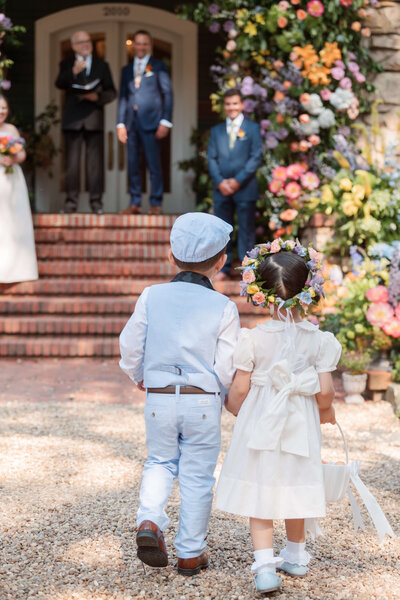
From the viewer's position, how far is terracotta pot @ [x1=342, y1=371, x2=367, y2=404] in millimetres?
5508

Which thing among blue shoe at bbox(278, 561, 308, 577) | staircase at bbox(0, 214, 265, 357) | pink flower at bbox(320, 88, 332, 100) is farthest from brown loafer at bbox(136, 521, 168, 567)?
pink flower at bbox(320, 88, 332, 100)

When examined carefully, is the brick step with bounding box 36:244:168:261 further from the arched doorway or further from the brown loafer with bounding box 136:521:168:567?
the brown loafer with bounding box 136:521:168:567

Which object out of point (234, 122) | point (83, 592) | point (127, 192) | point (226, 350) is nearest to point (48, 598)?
point (83, 592)

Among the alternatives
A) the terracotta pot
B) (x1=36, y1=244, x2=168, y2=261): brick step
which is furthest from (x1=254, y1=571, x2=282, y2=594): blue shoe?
(x1=36, y1=244, x2=168, y2=261): brick step

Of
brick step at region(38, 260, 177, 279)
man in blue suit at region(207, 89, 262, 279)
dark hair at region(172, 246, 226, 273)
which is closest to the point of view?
dark hair at region(172, 246, 226, 273)

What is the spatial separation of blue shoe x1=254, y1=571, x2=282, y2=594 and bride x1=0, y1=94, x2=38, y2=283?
16.9ft

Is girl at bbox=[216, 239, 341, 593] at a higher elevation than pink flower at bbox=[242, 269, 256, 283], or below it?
below

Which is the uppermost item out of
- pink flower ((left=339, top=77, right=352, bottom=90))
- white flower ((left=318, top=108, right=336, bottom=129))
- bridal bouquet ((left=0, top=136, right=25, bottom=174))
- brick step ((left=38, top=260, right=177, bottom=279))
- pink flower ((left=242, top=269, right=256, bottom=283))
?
pink flower ((left=339, top=77, right=352, bottom=90))

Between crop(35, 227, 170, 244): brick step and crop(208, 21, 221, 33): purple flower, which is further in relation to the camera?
crop(208, 21, 221, 33): purple flower

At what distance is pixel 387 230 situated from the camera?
22.1ft

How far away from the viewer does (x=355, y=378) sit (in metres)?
5.50

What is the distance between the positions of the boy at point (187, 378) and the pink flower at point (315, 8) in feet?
16.9

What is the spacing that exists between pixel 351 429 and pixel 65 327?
2.96 m

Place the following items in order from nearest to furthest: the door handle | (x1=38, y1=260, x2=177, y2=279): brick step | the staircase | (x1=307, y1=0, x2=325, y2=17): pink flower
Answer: the staircase, (x1=307, y1=0, x2=325, y2=17): pink flower, (x1=38, y1=260, x2=177, y2=279): brick step, the door handle
